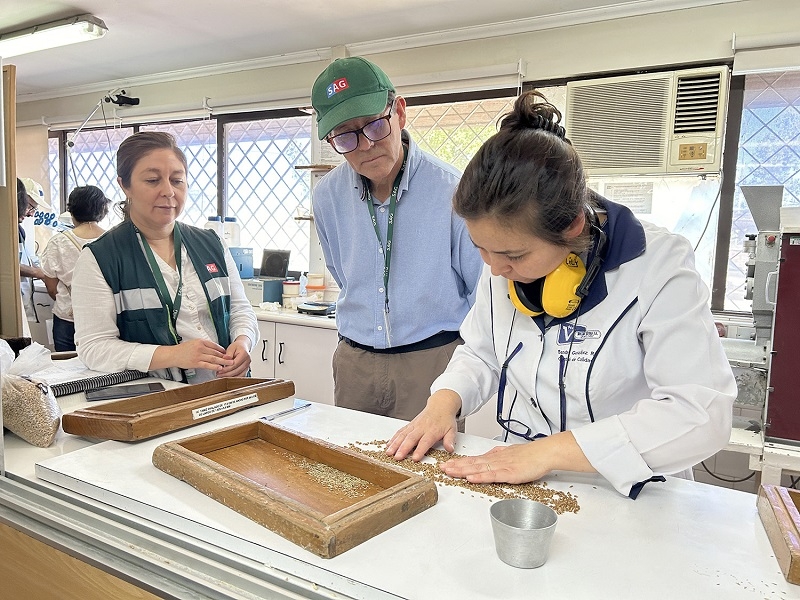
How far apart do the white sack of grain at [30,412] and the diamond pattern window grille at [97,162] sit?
4.81 meters

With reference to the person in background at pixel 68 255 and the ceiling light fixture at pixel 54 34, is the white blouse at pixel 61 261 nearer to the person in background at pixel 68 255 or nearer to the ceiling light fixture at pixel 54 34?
the person in background at pixel 68 255

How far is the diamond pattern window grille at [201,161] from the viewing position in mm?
4945

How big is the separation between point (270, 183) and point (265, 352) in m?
1.49

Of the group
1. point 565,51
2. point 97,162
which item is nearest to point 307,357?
point 565,51

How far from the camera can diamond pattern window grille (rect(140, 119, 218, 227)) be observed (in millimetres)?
4945

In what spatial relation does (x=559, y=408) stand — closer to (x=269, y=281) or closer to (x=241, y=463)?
(x=241, y=463)

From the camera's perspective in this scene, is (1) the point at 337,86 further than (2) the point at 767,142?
No

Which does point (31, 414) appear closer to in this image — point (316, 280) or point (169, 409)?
point (169, 409)

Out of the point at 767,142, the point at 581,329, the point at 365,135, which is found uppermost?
the point at 767,142

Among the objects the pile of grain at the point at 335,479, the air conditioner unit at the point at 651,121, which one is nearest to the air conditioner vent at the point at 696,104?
the air conditioner unit at the point at 651,121

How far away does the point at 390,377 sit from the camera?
1834mm

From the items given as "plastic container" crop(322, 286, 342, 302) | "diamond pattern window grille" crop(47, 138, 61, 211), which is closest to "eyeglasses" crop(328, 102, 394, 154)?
"plastic container" crop(322, 286, 342, 302)

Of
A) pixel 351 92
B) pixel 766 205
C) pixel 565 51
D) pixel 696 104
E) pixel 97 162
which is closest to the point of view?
pixel 351 92

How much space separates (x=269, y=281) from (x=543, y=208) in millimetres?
3293
